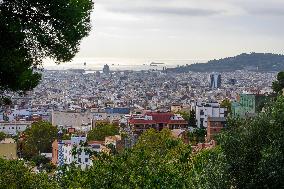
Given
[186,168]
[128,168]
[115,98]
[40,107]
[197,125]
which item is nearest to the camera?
[128,168]

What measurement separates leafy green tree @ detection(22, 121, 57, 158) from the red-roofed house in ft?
27.0

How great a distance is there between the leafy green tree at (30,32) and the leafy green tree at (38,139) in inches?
1810

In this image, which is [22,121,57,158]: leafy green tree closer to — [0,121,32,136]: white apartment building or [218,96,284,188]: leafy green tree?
[0,121,32,136]: white apartment building

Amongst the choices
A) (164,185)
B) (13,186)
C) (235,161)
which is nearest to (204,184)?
(235,161)

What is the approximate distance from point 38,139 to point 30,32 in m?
50.3

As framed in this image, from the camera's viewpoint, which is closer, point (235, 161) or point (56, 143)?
point (235, 161)

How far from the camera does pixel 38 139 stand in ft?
193

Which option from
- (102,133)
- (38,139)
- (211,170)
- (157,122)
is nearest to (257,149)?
(211,170)

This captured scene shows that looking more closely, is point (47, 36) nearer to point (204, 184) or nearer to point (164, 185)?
point (164, 185)

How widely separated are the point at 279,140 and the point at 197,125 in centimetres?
5886

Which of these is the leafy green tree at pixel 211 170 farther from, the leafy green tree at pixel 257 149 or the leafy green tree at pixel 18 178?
the leafy green tree at pixel 18 178

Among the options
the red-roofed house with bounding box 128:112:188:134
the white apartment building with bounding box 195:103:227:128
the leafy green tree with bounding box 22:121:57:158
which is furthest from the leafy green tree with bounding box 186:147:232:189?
the white apartment building with bounding box 195:103:227:128

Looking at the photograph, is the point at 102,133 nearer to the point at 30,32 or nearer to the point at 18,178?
the point at 18,178

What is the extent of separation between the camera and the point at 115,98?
562 feet
